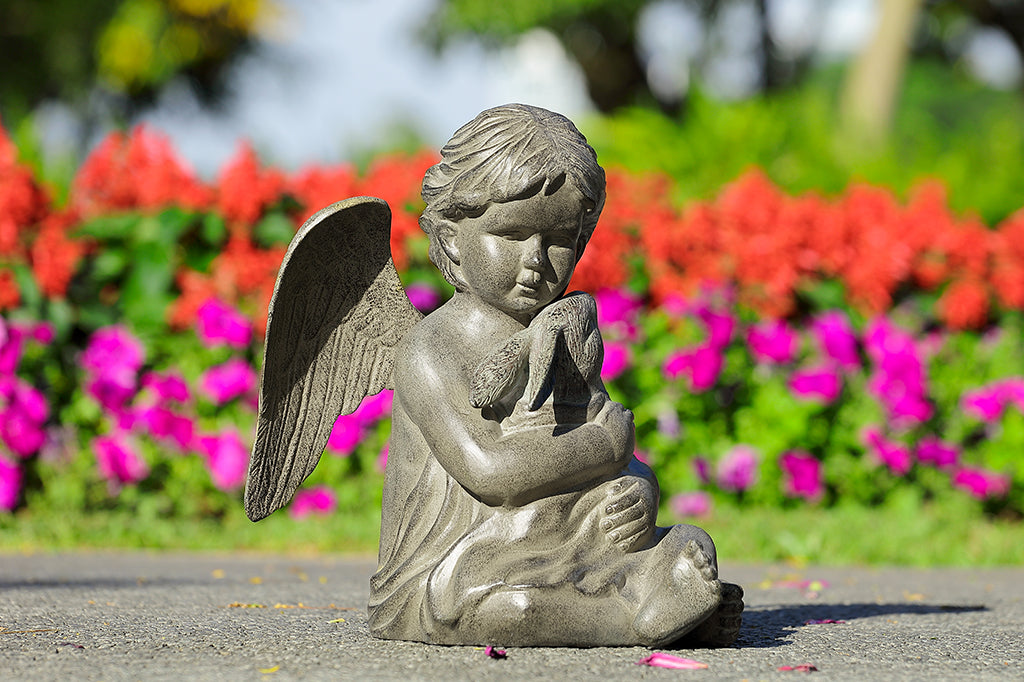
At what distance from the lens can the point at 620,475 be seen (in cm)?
294

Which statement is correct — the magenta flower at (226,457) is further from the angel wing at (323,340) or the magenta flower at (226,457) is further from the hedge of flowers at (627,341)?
the angel wing at (323,340)

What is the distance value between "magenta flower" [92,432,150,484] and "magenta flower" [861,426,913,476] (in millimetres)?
4053

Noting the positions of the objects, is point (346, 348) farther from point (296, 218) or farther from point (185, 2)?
point (185, 2)

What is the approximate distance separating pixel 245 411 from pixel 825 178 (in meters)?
4.73

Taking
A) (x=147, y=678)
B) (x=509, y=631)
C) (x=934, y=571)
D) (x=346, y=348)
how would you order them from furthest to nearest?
(x=934, y=571) → (x=346, y=348) → (x=509, y=631) → (x=147, y=678)

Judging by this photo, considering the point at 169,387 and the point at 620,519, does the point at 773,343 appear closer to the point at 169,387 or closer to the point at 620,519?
the point at 169,387

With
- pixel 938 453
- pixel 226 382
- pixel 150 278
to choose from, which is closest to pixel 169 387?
pixel 226 382

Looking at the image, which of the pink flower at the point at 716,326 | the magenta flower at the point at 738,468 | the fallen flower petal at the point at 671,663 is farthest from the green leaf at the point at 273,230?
the fallen flower petal at the point at 671,663

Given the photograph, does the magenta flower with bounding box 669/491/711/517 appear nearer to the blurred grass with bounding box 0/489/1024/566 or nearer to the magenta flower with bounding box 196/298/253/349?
the blurred grass with bounding box 0/489/1024/566

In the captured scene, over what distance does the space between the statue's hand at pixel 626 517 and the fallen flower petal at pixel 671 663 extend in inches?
12.2

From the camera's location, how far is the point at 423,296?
604cm

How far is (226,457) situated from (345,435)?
2.14 feet

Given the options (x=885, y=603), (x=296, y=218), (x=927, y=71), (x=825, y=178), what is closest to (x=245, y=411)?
(x=296, y=218)

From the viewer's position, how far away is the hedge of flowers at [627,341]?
236 inches
